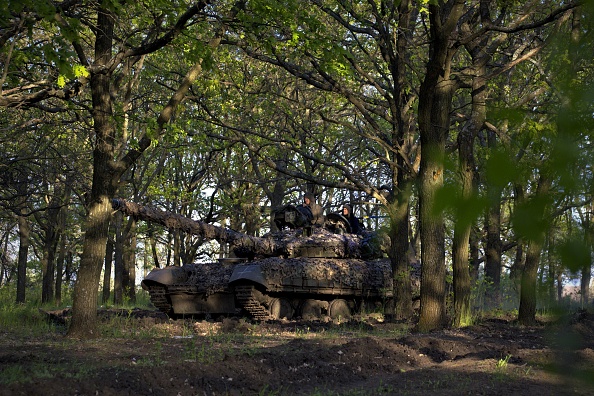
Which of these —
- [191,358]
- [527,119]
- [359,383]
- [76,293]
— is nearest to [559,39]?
[527,119]

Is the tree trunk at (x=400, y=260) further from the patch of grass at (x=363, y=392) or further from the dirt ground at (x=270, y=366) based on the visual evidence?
the patch of grass at (x=363, y=392)

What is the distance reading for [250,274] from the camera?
55.4 feet

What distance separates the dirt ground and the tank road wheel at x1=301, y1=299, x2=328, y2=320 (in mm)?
6083

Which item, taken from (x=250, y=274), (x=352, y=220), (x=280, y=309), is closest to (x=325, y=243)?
(x=280, y=309)

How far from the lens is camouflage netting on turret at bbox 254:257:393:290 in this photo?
58.2 feet

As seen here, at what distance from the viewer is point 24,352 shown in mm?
9898

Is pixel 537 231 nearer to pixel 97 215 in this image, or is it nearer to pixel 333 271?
pixel 97 215

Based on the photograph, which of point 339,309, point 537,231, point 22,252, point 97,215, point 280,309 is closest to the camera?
point 537,231

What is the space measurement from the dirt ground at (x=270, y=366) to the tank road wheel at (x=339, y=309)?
6.70m

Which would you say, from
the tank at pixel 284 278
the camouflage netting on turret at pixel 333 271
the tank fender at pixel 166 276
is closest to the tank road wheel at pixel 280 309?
the tank at pixel 284 278

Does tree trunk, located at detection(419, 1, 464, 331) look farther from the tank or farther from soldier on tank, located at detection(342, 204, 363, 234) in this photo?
soldier on tank, located at detection(342, 204, 363, 234)

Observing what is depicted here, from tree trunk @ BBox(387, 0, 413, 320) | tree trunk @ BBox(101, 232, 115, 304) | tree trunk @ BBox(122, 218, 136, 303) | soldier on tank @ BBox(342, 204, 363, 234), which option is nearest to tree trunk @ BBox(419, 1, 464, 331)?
tree trunk @ BBox(387, 0, 413, 320)

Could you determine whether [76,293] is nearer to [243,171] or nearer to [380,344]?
[380,344]

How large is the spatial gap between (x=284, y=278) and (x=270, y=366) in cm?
981
